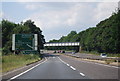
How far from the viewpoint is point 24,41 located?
5366 cm

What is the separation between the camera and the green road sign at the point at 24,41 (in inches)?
2101

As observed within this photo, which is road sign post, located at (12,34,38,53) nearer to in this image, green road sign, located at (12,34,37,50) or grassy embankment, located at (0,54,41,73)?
green road sign, located at (12,34,37,50)

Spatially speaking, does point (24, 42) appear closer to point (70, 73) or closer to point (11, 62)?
point (11, 62)

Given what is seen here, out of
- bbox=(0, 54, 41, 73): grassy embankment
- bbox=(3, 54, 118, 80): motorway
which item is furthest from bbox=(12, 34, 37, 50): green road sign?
bbox=(3, 54, 118, 80): motorway

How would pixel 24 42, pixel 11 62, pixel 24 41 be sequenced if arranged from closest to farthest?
1. pixel 11 62
2. pixel 24 42
3. pixel 24 41

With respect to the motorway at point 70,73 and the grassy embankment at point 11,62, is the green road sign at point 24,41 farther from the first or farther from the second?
the motorway at point 70,73

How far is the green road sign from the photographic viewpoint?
5338 centimetres

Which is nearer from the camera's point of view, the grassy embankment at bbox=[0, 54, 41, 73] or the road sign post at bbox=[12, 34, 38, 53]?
the grassy embankment at bbox=[0, 54, 41, 73]

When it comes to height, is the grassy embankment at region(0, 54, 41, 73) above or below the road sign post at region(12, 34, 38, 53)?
below

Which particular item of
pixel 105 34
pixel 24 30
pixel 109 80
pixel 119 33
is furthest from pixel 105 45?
pixel 109 80

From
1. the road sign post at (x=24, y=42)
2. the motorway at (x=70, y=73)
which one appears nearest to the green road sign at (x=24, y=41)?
the road sign post at (x=24, y=42)

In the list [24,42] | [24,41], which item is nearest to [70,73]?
[24,42]

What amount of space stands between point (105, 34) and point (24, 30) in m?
38.5

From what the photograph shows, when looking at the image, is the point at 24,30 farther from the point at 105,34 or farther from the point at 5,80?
the point at 5,80
